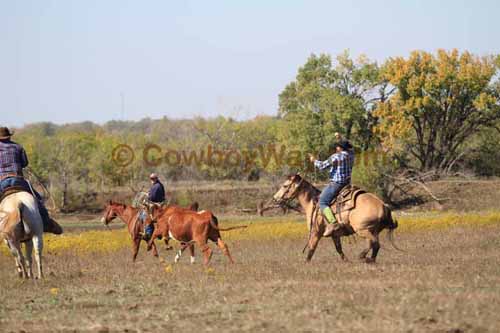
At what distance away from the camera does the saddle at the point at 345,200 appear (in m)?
18.2

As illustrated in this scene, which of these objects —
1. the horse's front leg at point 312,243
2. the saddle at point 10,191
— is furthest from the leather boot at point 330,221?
the saddle at point 10,191

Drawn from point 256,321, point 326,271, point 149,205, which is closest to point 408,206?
point 149,205

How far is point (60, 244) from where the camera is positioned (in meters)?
29.4

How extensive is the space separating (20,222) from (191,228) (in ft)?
14.3

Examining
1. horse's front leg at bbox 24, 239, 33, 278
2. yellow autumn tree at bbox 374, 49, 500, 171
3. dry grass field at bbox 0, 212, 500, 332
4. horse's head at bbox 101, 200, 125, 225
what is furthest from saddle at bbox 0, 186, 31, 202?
yellow autumn tree at bbox 374, 49, 500, 171

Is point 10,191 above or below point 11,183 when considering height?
below

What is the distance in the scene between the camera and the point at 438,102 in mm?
59188

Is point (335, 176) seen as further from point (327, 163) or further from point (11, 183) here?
point (11, 183)

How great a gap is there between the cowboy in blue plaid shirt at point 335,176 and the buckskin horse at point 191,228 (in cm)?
217

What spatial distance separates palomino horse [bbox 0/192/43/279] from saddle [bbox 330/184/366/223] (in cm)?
605

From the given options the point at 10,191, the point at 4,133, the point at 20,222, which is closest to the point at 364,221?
the point at 20,222

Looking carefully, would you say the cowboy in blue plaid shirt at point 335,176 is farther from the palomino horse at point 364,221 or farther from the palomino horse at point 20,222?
the palomino horse at point 20,222

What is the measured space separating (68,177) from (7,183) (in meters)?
51.2

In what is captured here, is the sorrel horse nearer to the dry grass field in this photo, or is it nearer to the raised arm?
the dry grass field
